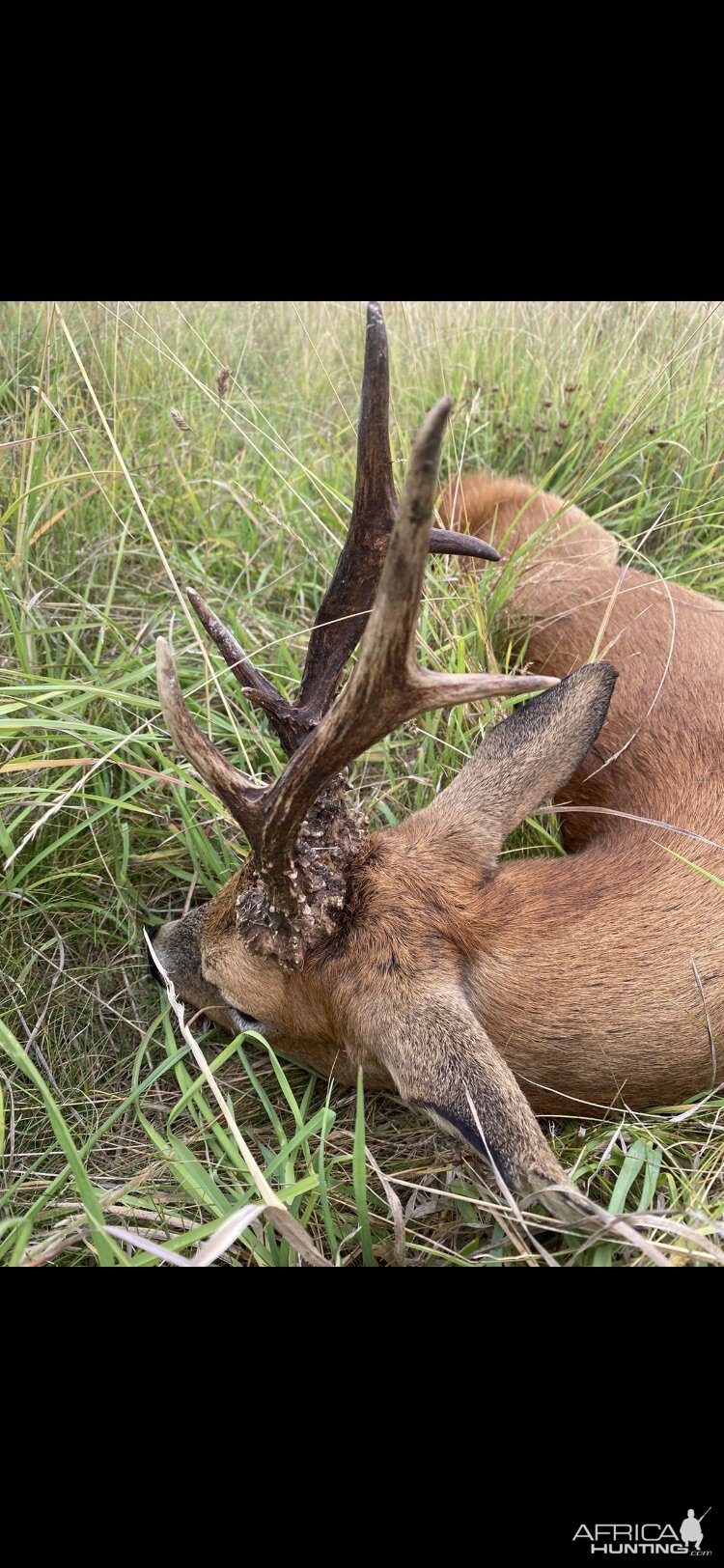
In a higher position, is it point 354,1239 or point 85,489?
point 85,489

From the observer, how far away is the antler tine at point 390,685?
1.61 m

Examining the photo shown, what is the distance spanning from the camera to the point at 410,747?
3480 millimetres

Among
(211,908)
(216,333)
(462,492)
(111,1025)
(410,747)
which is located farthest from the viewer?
(216,333)

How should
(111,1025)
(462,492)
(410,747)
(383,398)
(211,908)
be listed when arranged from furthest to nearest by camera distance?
1. (462,492)
2. (410,747)
3. (111,1025)
4. (211,908)
5. (383,398)

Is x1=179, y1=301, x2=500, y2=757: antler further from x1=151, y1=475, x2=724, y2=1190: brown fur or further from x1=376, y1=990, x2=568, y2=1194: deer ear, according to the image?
x1=376, y1=990, x2=568, y2=1194: deer ear

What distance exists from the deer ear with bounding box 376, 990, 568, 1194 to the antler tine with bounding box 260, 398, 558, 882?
1.51ft

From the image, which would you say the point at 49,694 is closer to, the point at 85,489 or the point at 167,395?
the point at 85,489

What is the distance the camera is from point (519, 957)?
8.32ft

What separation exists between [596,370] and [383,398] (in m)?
2.39

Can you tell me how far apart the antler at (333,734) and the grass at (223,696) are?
1.43ft

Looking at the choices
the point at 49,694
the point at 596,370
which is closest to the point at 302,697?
the point at 49,694

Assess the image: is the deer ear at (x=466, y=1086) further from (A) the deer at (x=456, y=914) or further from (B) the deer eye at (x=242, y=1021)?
(B) the deer eye at (x=242, y=1021)
